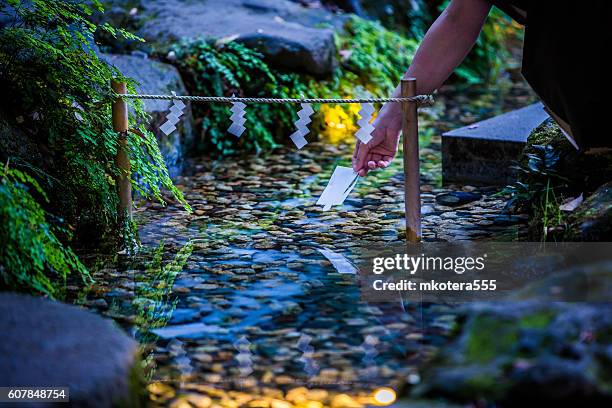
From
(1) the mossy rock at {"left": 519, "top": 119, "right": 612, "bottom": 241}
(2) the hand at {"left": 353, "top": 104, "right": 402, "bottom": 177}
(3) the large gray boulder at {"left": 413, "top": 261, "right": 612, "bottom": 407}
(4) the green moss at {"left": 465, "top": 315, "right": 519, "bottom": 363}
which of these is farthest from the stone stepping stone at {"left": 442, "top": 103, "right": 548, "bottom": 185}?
(4) the green moss at {"left": 465, "top": 315, "right": 519, "bottom": 363}

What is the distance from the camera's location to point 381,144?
14.0ft

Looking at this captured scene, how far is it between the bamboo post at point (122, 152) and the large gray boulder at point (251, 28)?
3.06 m

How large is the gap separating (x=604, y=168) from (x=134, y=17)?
474 cm

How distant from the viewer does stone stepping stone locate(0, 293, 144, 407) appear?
2324 mm

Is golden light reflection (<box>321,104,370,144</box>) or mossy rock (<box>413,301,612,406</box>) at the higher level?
mossy rock (<box>413,301,612,406</box>)

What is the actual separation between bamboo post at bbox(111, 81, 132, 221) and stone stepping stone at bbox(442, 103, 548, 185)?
229cm

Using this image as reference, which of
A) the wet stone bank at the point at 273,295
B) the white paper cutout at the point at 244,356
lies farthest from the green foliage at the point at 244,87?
the white paper cutout at the point at 244,356

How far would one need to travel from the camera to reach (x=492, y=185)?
5684mm

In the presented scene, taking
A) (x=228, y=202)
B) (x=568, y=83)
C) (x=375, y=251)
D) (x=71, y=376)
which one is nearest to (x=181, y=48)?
(x=228, y=202)

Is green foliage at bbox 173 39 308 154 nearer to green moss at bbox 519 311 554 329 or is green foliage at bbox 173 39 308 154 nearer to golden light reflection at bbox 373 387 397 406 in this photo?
golden light reflection at bbox 373 387 397 406

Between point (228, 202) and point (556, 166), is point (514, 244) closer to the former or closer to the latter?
point (556, 166)

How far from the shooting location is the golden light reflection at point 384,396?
280cm

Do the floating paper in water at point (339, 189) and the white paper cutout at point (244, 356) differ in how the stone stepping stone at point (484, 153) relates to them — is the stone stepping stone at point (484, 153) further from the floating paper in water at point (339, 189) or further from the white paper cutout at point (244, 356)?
the white paper cutout at point (244, 356)

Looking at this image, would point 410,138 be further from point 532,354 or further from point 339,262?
point 532,354
